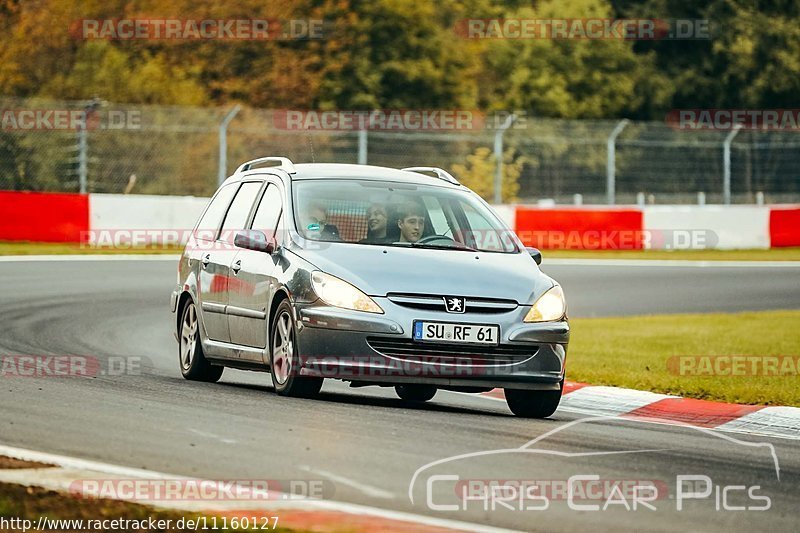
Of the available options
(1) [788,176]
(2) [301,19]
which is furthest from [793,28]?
(1) [788,176]

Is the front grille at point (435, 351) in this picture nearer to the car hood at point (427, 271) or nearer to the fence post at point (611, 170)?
the car hood at point (427, 271)

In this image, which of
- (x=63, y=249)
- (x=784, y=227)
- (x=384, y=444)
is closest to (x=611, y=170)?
(x=784, y=227)

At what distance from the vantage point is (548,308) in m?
10.1

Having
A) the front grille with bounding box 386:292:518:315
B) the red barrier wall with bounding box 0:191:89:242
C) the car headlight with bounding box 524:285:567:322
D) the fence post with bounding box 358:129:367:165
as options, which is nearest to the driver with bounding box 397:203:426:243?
the front grille with bounding box 386:292:518:315

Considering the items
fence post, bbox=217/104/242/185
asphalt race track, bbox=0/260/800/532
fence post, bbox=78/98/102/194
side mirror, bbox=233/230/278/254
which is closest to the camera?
asphalt race track, bbox=0/260/800/532

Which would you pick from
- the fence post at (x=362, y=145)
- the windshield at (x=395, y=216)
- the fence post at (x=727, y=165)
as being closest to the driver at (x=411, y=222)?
the windshield at (x=395, y=216)

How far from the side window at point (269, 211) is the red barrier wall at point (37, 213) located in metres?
16.5

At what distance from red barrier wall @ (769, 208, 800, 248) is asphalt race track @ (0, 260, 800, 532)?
22.6 m

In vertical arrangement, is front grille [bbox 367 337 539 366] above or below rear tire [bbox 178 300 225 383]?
above

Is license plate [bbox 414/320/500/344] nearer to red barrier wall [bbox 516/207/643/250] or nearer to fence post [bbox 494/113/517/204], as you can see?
red barrier wall [bbox 516/207/643/250]

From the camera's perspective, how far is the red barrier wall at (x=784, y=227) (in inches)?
1332

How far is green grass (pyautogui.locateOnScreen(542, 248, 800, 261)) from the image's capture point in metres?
31.1

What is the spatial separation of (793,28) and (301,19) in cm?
2111

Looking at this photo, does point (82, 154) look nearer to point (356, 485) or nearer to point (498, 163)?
point (498, 163)
